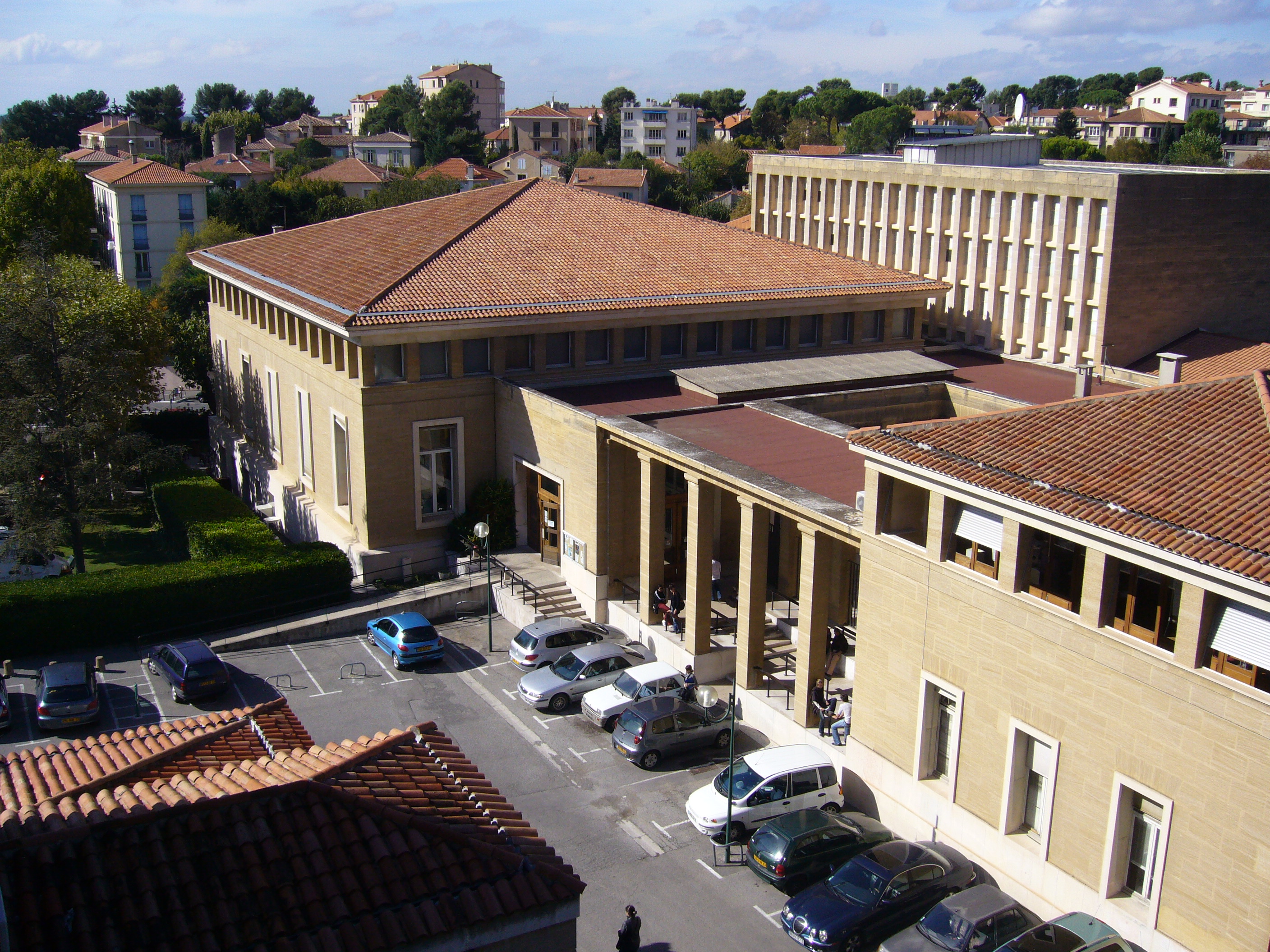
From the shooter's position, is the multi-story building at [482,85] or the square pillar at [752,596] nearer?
the square pillar at [752,596]

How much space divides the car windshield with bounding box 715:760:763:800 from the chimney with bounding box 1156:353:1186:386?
53.3 feet

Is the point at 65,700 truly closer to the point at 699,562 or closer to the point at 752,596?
the point at 699,562

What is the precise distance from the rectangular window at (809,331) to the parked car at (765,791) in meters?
20.1

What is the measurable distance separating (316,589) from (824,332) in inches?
779

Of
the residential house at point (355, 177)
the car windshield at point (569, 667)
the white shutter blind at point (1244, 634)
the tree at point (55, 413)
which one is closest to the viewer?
the white shutter blind at point (1244, 634)

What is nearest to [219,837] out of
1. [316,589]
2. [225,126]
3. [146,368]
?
[316,589]

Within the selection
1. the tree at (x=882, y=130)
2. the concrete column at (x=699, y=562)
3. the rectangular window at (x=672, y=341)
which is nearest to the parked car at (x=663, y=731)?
the concrete column at (x=699, y=562)

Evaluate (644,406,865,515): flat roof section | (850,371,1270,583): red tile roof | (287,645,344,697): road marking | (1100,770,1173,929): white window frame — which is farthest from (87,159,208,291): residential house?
(1100,770,1173,929): white window frame

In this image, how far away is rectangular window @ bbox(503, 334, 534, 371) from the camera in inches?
1421

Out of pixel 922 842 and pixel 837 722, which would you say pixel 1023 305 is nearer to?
pixel 837 722

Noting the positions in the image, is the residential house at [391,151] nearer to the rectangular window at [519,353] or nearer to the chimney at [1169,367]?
the rectangular window at [519,353]

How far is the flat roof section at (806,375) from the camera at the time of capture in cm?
Answer: 3509

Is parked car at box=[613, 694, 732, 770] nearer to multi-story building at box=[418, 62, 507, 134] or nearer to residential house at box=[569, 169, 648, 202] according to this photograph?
residential house at box=[569, 169, 648, 202]

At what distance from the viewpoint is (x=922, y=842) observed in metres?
21.5
